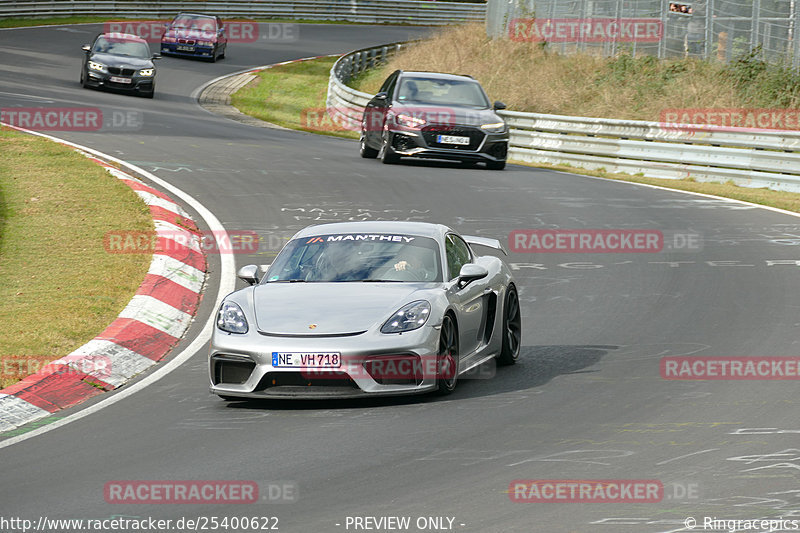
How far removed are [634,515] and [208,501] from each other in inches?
82.0

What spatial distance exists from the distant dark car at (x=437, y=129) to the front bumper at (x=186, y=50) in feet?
85.8

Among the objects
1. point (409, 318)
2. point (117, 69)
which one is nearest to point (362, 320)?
point (409, 318)

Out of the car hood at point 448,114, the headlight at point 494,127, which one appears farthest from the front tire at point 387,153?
the headlight at point 494,127

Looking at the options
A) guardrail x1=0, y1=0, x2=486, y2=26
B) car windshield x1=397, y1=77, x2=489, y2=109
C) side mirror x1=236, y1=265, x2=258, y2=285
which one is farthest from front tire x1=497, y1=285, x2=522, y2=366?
guardrail x1=0, y1=0, x2=486, y2=26

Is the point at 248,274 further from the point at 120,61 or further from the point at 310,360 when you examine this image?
the point at 120,61

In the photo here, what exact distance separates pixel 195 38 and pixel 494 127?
28035 millimetres

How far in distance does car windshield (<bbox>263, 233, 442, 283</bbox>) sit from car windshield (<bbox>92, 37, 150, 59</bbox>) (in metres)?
27.4

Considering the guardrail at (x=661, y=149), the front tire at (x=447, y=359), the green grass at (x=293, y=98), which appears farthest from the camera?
the green grass at (x=293, y=98)

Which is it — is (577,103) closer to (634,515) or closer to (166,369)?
(166,369)

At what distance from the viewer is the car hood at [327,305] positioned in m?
8.82

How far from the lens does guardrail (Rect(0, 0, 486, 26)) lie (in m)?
58.5

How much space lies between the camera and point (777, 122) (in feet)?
94.2

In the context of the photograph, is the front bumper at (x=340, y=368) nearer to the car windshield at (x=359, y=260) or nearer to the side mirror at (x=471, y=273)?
the side mirror at (x=471, y=273)

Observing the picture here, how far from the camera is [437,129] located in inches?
926
